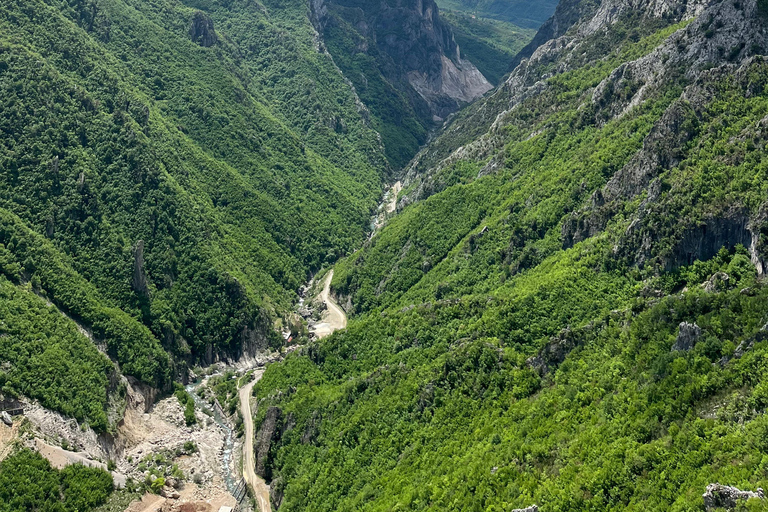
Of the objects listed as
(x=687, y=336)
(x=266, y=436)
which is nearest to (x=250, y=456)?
(x=266, y=436)

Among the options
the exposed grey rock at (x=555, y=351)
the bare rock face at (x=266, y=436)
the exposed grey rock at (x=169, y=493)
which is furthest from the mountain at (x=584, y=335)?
the exposed grey rock at (x=169, y=493)

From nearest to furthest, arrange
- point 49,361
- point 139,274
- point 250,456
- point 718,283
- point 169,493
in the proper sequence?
1. point 718,283
2. point 169,493
3. point 49,361
4. point 250,456
5. point 139,274

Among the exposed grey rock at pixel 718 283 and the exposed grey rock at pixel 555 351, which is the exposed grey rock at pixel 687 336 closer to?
the exposed grey rock at pixel 718 283

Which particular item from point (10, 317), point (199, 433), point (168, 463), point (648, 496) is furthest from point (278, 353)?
point (648, 496)

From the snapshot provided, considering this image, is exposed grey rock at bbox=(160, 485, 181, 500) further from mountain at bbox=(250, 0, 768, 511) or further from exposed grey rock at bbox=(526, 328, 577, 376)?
exposed grey rock at bbox=(526, 328, 577, 376)

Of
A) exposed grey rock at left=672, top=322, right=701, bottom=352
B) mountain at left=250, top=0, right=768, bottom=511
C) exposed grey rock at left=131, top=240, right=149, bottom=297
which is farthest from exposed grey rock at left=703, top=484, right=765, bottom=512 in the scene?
exposed grey rock at left=131, top=240, right=149, bottom=297

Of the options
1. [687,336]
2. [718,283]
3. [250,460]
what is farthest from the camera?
[250,460]

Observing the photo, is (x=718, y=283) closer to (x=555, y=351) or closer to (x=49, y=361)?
(x=555, y=351)
